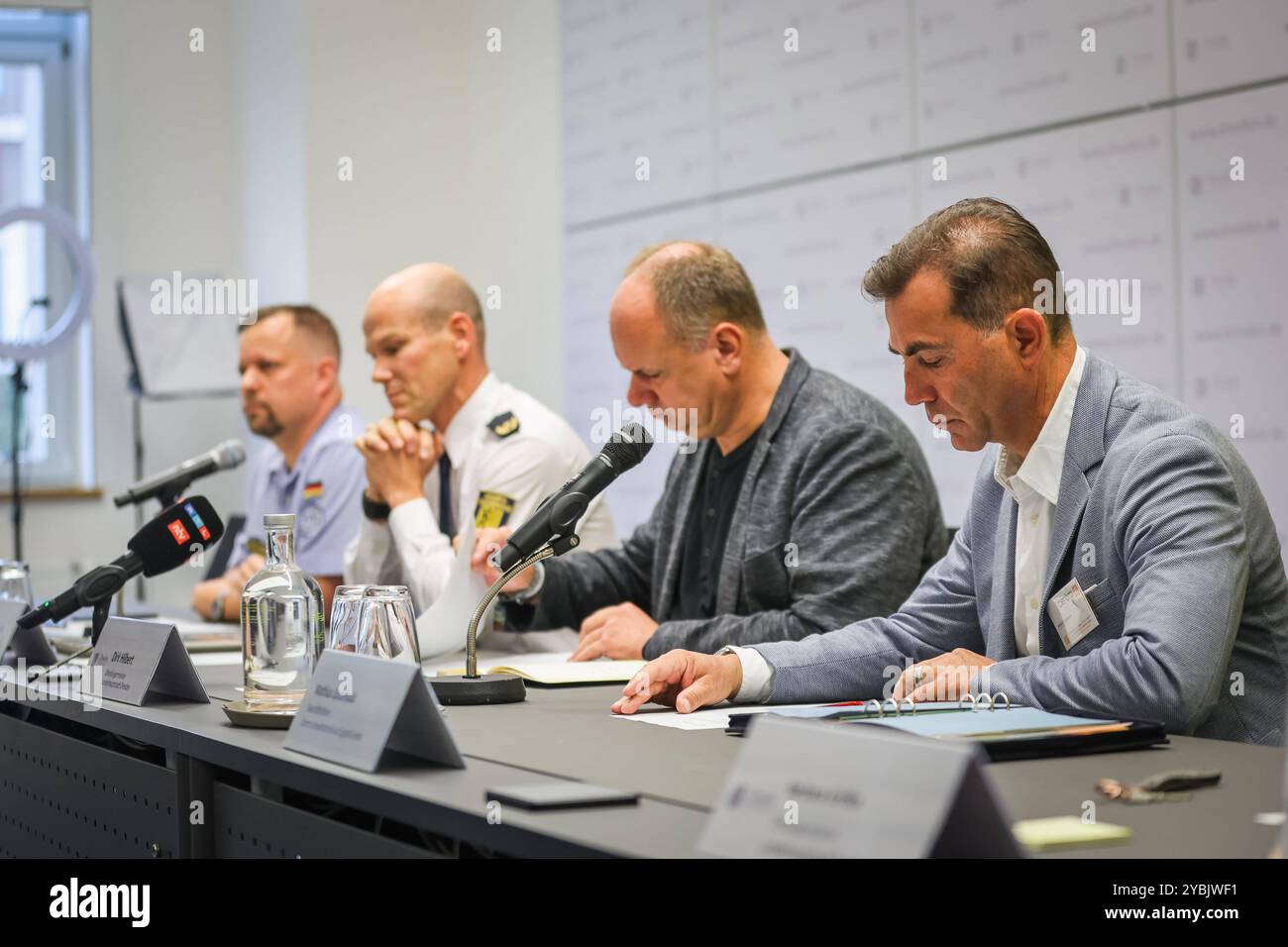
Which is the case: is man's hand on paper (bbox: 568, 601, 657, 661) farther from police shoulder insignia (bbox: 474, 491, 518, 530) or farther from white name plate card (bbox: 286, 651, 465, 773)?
white name plate card (bbox: 286, 651, 465, 773)

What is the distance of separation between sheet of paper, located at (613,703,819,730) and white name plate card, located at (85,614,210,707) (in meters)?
0.57

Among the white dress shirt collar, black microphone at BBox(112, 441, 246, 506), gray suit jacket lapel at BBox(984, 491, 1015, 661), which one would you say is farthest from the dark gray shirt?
black microphone at BBox(112, 441, 246, 506)

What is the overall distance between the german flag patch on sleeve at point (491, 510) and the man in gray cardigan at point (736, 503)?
171mm

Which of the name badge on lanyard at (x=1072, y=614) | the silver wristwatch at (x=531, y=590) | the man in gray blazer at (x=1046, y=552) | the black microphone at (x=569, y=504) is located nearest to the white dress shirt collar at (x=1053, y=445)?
the man in gray blazer at (x=1046, y=552)

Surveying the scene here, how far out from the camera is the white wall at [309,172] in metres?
4.96

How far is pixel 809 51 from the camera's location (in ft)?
12.9

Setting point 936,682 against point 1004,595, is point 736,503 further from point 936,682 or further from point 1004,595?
point 936,682

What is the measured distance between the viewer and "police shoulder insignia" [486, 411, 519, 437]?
115 inches

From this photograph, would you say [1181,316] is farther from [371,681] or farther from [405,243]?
[405,243]

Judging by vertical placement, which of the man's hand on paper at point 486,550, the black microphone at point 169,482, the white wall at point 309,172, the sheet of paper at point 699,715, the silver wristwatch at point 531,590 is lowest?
the sheet of paper at point 699,715

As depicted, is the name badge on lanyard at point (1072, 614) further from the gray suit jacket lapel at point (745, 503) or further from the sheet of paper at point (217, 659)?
the sheet of paper at point (217, 659)

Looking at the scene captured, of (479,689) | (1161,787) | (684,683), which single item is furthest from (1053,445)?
(479,689)

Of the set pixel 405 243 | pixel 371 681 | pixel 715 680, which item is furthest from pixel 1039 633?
pixel 405 243

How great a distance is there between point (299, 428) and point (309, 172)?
54.4 inches
